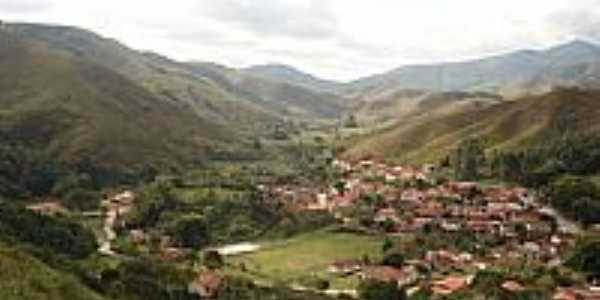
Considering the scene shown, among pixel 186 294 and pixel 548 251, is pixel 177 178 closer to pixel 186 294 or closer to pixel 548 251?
pixel 548 251

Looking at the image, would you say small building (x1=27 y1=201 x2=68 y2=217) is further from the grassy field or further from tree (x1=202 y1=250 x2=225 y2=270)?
tree (x1=202 y1=250 x2=225 y2=270)

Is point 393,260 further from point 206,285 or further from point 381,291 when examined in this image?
point 206,285

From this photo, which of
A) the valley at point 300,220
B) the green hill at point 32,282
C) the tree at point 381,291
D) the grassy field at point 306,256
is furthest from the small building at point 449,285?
the green hill at point 32,282

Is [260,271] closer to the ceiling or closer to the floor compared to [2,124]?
closer to the floor

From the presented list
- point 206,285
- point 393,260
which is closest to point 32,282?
point 206,285

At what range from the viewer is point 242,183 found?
528ft

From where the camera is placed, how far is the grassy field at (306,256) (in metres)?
99.8

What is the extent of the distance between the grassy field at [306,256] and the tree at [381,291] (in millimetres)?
6532

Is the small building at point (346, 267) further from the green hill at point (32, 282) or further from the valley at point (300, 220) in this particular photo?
the green hill at point (32, 282)

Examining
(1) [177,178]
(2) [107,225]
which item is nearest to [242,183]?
(1) [177,178]

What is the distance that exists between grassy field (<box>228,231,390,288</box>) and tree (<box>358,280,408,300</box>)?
21.4 feet

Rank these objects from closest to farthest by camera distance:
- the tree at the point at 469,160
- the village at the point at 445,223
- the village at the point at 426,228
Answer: the village at the point at 426,228 → the village at the point at 445,223 → the tree at the point at 469,160

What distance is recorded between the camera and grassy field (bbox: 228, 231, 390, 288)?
327 feet

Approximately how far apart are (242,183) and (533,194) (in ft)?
147
